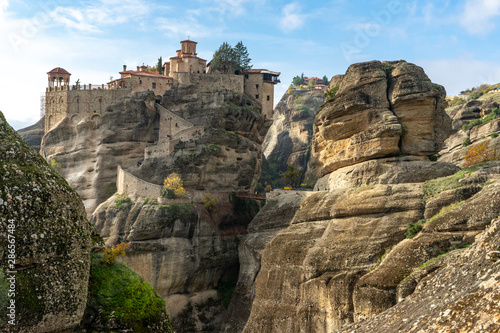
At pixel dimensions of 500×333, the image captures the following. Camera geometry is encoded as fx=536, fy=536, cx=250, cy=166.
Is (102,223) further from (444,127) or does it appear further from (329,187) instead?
(444,127)

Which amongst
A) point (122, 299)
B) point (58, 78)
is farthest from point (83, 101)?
point (122, 299)

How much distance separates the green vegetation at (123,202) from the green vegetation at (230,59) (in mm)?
26432

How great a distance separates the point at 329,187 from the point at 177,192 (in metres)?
23.9

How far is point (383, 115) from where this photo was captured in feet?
144

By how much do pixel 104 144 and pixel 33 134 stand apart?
29.0 m

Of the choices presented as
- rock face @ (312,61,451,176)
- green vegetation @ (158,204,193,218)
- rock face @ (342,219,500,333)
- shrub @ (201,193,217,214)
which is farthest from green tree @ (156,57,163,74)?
rock face @ (342,219,500,333)

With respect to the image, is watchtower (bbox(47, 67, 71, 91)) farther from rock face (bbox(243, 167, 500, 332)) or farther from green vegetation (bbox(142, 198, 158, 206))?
rock face (bbox(243, 167, 500, 332))

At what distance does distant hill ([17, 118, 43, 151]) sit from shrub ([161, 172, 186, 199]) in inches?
1412

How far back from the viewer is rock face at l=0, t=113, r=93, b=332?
11.1m

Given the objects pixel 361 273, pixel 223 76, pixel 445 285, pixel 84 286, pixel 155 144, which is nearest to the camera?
pixel 84 286

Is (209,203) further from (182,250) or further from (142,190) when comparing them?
(142,190)

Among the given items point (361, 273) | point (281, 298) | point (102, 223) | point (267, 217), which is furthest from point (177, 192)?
point (361, 273)

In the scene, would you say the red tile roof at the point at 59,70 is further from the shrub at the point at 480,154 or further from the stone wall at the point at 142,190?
the shrub at the point at 480,154

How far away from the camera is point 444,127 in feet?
145
